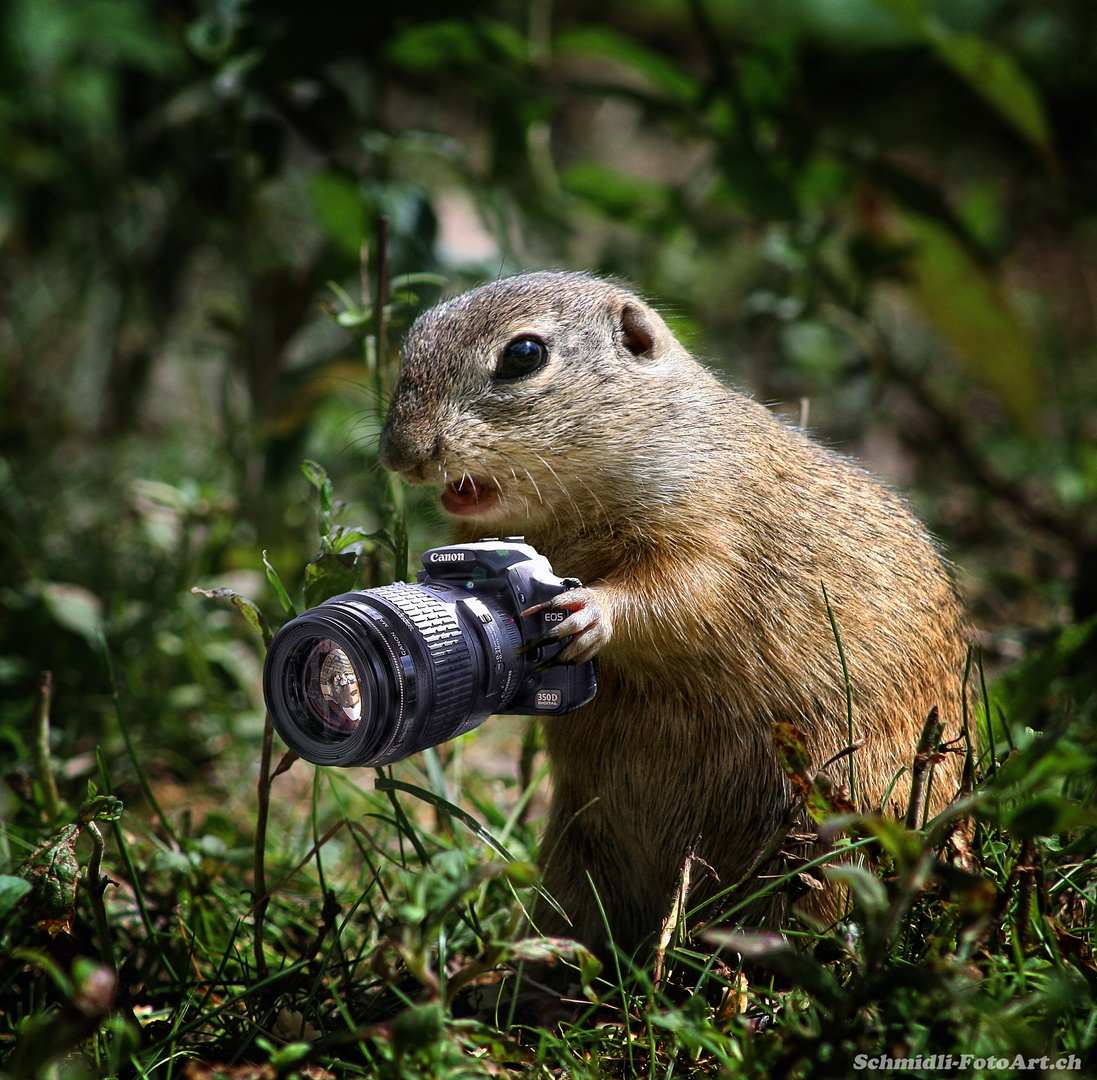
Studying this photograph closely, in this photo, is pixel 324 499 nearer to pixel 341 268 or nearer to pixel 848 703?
pixel 848 703

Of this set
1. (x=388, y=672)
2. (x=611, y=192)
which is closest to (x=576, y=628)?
(x=388, y=672)

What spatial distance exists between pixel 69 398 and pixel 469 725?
5.57m

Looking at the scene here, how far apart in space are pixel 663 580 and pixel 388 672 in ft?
2.60

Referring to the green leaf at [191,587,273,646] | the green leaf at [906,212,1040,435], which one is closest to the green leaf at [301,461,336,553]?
the green leaf at [191,587,273,646]

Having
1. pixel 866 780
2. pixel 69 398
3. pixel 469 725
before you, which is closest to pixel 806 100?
pixel 866 780

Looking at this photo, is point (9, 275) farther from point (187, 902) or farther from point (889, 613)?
point (889, 613)

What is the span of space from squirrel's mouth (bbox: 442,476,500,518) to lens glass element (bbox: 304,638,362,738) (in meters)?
0.58

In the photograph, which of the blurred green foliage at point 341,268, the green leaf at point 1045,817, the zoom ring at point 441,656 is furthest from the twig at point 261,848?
the green leaf at point 1045,817

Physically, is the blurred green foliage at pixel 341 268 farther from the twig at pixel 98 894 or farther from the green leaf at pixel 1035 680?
the twig at pixel 98 894

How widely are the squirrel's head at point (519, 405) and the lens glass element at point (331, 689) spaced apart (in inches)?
23.0

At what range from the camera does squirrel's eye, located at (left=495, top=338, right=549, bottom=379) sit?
2.60 metres

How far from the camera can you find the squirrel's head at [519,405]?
248cm

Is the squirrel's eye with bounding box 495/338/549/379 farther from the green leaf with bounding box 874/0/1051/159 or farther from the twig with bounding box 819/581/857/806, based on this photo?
the green leaf with bounding box 874/0/1051/159

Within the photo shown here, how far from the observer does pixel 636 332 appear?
9.14ft
